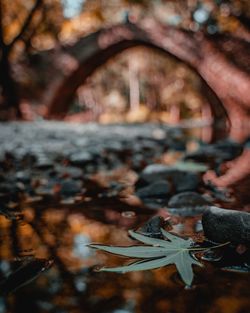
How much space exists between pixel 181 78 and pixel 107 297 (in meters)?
29.7

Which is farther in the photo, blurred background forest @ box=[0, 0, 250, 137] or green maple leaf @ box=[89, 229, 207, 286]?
blurred background forest @ box=[0, 0, 250, 137]

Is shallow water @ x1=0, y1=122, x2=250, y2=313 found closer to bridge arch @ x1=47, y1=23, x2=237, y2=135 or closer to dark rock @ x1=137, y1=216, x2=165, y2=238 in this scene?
dark rock @ x1=137, y1=216, x2=165, y2=238

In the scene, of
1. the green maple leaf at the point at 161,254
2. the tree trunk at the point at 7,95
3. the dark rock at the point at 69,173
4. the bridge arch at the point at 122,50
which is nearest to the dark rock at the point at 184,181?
the dark rock at the point at 69,173

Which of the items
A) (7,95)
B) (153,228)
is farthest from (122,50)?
(153,228)

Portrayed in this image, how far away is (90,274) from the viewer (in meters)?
0.78

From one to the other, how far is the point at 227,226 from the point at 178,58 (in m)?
9.66

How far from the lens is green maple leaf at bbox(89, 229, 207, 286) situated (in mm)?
769

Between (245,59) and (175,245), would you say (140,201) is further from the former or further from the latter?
(245,59)

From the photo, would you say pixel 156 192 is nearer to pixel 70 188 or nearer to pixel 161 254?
pixel 70 188

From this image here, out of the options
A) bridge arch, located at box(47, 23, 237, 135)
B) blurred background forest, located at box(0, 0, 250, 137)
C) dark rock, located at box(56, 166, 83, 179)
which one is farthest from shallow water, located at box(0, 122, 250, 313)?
bridge arch, located at box(47, 23, 237, 135)

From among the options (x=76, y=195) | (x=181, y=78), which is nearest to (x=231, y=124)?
(x=76, y=195)

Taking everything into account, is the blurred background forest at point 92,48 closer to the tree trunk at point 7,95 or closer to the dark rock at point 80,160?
the tree trunk at point 7,95

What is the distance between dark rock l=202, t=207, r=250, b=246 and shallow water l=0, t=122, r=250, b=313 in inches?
2.6

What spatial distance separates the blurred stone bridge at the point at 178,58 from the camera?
8.91 metres
